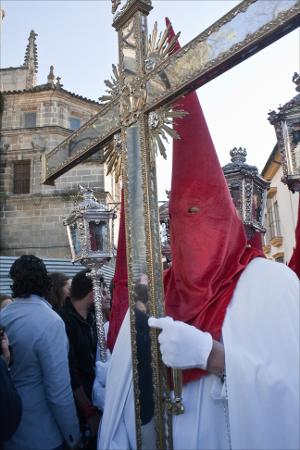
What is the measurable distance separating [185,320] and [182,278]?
0.64 feet

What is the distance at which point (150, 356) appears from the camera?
6.04ft

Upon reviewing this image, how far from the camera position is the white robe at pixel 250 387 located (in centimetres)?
149

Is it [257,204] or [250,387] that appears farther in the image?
[257,204]

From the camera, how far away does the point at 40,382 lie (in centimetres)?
239

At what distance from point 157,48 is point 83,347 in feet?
7.12

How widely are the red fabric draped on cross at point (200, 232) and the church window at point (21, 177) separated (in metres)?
15.5

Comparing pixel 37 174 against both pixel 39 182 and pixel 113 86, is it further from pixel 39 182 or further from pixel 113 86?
pixel 113 86

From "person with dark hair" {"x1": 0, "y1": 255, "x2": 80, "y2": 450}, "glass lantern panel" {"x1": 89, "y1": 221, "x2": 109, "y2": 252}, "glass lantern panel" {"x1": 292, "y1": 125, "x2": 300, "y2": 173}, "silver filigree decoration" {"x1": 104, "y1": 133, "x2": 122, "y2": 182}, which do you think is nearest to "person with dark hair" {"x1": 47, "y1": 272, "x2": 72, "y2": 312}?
"glass lantern panel" {"x1": 89, "y1": 221, "x2": 109, "y2": 252}

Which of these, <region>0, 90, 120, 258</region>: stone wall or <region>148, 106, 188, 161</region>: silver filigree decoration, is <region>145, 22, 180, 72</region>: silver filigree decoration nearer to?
<region>148, 106, 188, 161</region>: silver filigree decoration

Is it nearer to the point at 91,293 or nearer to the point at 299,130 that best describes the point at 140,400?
the point at 299,130

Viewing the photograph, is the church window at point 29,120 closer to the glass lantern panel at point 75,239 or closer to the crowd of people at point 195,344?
the glass lantern panel at point 75,239

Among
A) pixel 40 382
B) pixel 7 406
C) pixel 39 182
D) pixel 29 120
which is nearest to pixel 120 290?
pixel 40 382

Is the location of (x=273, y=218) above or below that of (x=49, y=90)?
below

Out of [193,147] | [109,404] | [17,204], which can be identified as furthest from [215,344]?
[17,204]
